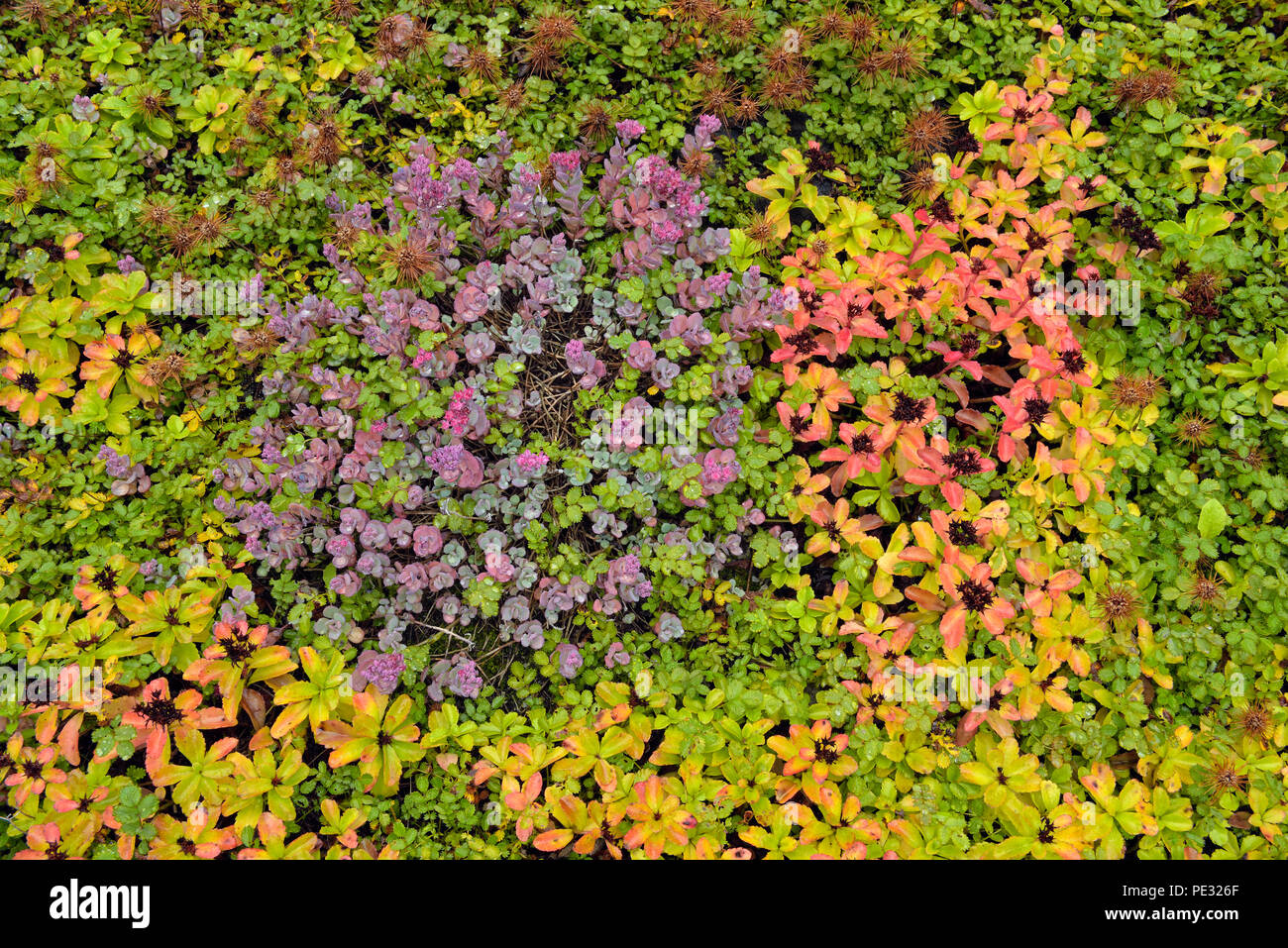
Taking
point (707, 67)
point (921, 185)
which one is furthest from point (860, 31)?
point (921, 185)

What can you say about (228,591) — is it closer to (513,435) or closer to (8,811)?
(8,811)

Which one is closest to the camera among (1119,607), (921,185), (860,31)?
(1119,607)

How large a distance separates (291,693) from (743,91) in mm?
3810

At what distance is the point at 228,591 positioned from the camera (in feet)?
11.3

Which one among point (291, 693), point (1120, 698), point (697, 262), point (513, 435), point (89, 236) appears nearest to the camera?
point (291, 693)

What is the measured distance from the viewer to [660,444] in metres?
3.38

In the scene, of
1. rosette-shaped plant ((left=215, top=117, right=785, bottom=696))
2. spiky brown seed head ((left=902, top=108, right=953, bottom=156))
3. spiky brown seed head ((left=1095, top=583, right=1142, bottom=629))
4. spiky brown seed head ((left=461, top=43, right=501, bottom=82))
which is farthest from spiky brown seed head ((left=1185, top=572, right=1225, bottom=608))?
spiky brown seed head ((left=461, top=43, right=501, bottom=82))

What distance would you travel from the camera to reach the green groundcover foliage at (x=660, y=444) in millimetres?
3008

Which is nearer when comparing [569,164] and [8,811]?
[8,811]

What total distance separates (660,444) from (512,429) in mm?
669

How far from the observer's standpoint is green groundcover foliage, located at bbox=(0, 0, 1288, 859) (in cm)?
301

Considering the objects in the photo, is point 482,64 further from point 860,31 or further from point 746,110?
point 860,31

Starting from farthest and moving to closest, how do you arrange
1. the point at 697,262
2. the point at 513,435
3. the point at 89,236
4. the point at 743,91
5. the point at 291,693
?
the point at 743,91, the point at 89,236, the point at 697,262, the point at 513,435, the point at 291,693

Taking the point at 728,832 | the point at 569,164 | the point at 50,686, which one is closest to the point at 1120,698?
the point at 728,832
